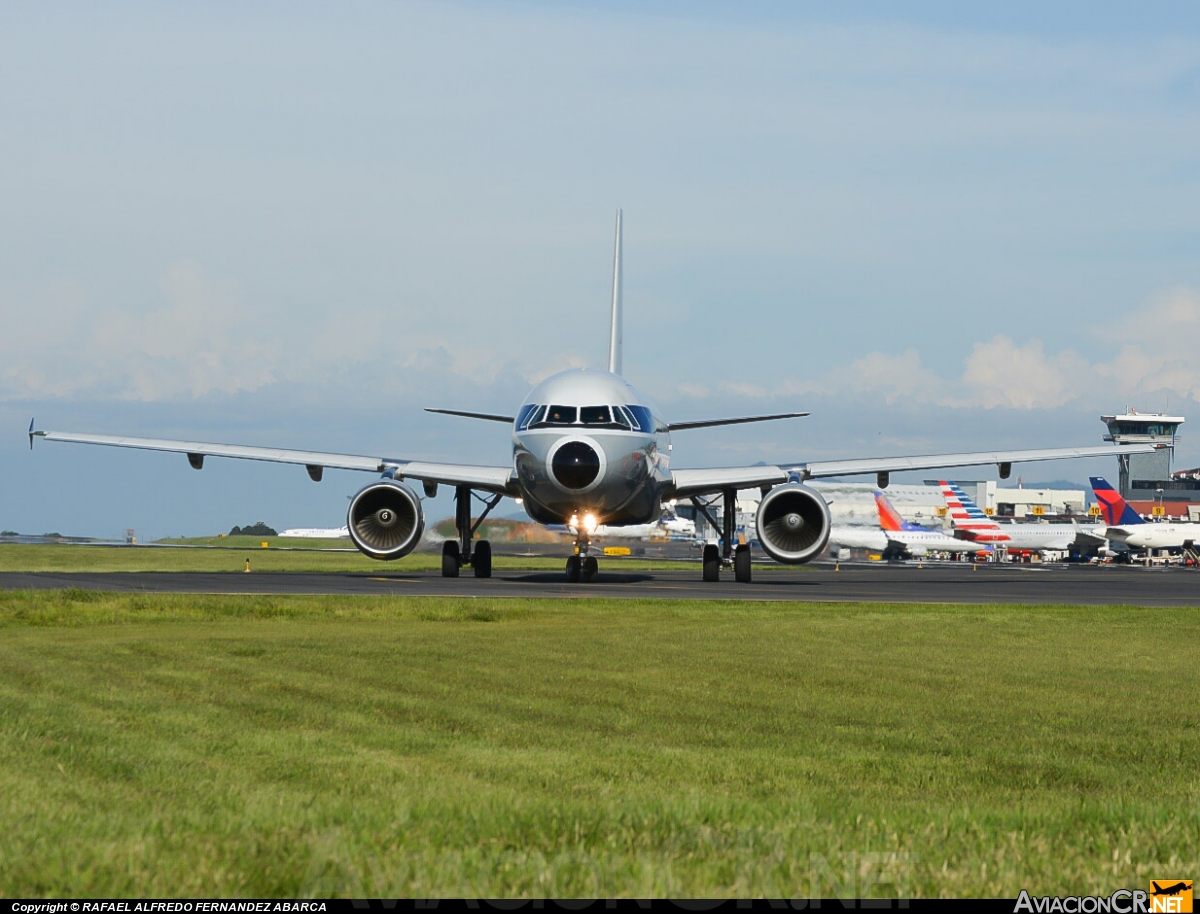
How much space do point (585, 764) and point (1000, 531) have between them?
364 feet

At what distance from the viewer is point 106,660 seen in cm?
1345

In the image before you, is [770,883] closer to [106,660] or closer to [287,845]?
[287,845]

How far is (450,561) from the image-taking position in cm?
3809

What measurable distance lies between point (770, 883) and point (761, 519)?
98.3 ft

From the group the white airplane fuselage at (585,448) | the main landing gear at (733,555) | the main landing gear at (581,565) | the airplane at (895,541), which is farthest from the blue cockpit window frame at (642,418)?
the airplane at (895,541)

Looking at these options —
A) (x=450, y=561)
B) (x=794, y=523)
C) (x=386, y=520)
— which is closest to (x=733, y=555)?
(x=794, y=523)

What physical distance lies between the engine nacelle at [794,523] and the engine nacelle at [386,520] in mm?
9155

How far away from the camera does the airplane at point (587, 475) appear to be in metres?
32.8

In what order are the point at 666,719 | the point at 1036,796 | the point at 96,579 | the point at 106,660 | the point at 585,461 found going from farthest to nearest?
the point at 96,579
the point at 585,461
the point at 106,660
the point at 666,719
the point at 1036,796

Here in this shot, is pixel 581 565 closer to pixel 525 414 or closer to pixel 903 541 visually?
pixel 525 414

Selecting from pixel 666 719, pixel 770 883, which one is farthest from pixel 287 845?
pixel 666 719

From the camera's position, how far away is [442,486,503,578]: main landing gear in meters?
38.1

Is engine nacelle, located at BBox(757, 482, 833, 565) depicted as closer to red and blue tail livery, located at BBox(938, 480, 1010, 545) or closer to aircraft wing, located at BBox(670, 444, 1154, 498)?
aircraft wing, located at BBox(670, 444, 1154, 498)

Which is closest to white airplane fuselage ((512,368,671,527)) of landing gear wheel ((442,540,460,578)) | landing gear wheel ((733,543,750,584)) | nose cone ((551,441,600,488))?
nose cone ((551,441,600,488))
